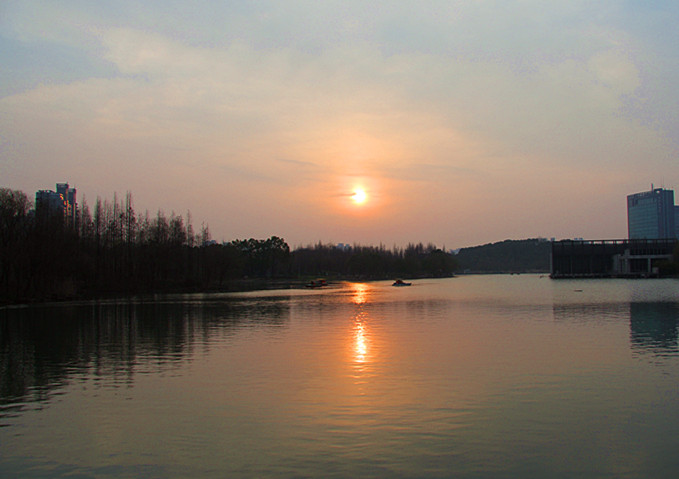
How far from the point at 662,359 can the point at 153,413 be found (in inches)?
658

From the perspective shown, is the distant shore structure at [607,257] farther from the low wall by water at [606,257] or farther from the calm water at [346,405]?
the calm water at [346,405]

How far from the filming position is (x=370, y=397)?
51.6 feet

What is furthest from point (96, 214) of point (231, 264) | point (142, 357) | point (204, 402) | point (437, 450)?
point (437, 450)

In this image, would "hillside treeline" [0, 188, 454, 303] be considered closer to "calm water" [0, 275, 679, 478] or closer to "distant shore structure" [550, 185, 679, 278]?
"calm water" [0, 275, 679, 478]

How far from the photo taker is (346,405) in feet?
48.8

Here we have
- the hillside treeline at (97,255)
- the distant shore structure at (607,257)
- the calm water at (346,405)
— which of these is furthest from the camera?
the distant shore structure at (607,257)

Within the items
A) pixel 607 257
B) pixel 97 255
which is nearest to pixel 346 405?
pixel 97 255

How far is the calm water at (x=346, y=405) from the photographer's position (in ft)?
35.0

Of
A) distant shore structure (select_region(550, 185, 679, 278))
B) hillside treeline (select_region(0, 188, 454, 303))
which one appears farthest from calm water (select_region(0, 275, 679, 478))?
distant shore structure (select_region(550, 185, 679, 278))

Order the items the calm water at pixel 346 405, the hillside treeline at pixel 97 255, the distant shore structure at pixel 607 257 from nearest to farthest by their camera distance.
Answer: the calm water at pixel 346 405 → the hillside treeline at pixel 97 255 → the distant shore structure at pixel 607 257

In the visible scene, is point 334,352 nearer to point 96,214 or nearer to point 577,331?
point 577,331

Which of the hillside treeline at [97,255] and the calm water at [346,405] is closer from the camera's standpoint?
the calm water at [346,405]

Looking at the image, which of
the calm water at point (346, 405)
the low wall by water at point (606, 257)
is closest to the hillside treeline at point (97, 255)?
the calm water at point (346, 405)

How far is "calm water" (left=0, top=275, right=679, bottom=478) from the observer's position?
420 inches
